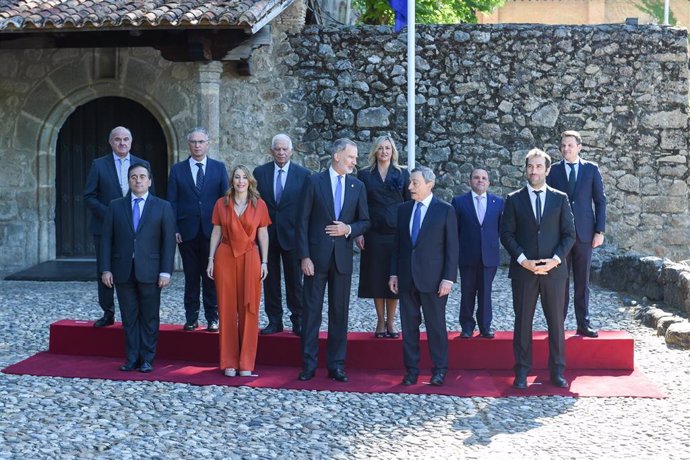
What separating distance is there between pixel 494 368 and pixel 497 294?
11.4ft

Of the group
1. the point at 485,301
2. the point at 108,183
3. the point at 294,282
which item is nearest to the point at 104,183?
the point at 108,183

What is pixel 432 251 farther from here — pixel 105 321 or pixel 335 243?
pixel 105 321

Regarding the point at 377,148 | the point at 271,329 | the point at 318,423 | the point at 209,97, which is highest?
the point at 209,97

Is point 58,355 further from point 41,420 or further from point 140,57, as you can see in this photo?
point 140,57

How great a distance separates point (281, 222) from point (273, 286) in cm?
45

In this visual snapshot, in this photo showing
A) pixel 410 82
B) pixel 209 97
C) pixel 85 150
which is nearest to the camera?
pixel 209 97

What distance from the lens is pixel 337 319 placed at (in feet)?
23.7

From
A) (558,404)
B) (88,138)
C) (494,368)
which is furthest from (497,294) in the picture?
(88,138)

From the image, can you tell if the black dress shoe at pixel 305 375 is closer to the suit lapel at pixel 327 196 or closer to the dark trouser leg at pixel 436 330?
the dark trouser leg at pixel 436 330

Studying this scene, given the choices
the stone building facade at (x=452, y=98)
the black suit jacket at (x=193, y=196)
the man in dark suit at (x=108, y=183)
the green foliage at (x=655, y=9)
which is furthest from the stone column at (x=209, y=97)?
the green foliage at (x=655, y=9)

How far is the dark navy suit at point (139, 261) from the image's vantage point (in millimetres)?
7348

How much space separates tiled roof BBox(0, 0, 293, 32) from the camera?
10.5 meters

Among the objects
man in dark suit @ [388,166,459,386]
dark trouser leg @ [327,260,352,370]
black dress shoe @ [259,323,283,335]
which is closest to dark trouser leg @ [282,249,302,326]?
black dress shoe @ [259,323,283,335]

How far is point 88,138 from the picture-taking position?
520 inches
